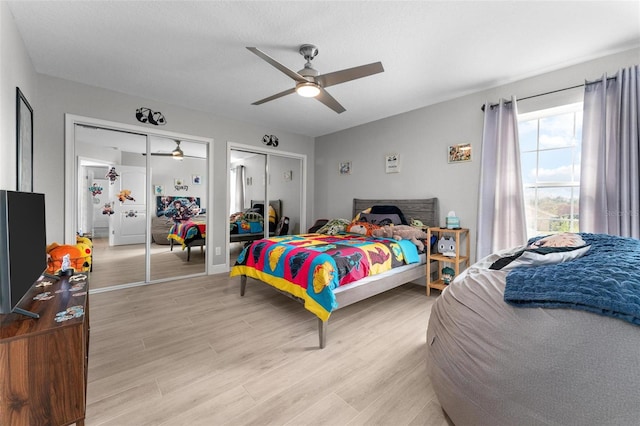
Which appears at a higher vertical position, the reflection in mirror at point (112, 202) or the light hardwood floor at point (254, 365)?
the reflection in mirror at point (112, 202)

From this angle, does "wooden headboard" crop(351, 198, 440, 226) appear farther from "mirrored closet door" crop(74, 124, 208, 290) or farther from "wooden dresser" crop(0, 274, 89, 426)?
"wooden dresser" crop(0, 274, 89, 426)

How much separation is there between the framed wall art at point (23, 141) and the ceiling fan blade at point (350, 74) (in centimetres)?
240

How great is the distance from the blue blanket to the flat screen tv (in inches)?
82.6

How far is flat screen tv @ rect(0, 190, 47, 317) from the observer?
1091 mm

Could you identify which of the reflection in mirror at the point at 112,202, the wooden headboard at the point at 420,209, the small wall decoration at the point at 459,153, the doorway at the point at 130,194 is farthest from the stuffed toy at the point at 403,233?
the reflection in mirror at the point at 112,202

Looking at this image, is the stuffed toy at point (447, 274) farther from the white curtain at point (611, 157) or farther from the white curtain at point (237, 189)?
the white curtain at point (237, 189)

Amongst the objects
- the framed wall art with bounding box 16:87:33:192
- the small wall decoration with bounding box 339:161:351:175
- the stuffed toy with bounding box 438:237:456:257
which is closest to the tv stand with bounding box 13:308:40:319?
the framed wall art with bounding box 16:87:33:192

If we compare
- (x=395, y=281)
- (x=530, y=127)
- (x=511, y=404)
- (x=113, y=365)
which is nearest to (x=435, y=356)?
(x=511, y=404)

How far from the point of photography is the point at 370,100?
353 centimetres

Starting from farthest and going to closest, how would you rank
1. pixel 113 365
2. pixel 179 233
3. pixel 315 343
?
pixel 179 233 → pixel 315 343 → pixel 113 365

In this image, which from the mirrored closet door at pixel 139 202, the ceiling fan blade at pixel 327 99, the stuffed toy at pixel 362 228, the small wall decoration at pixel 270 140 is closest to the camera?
the ceiling fan blade at pixel 327 99

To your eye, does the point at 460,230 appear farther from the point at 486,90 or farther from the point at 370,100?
the point at 370,100

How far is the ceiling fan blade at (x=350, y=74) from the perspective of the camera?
199 centimetres

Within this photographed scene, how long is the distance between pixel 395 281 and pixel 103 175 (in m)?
3.85
